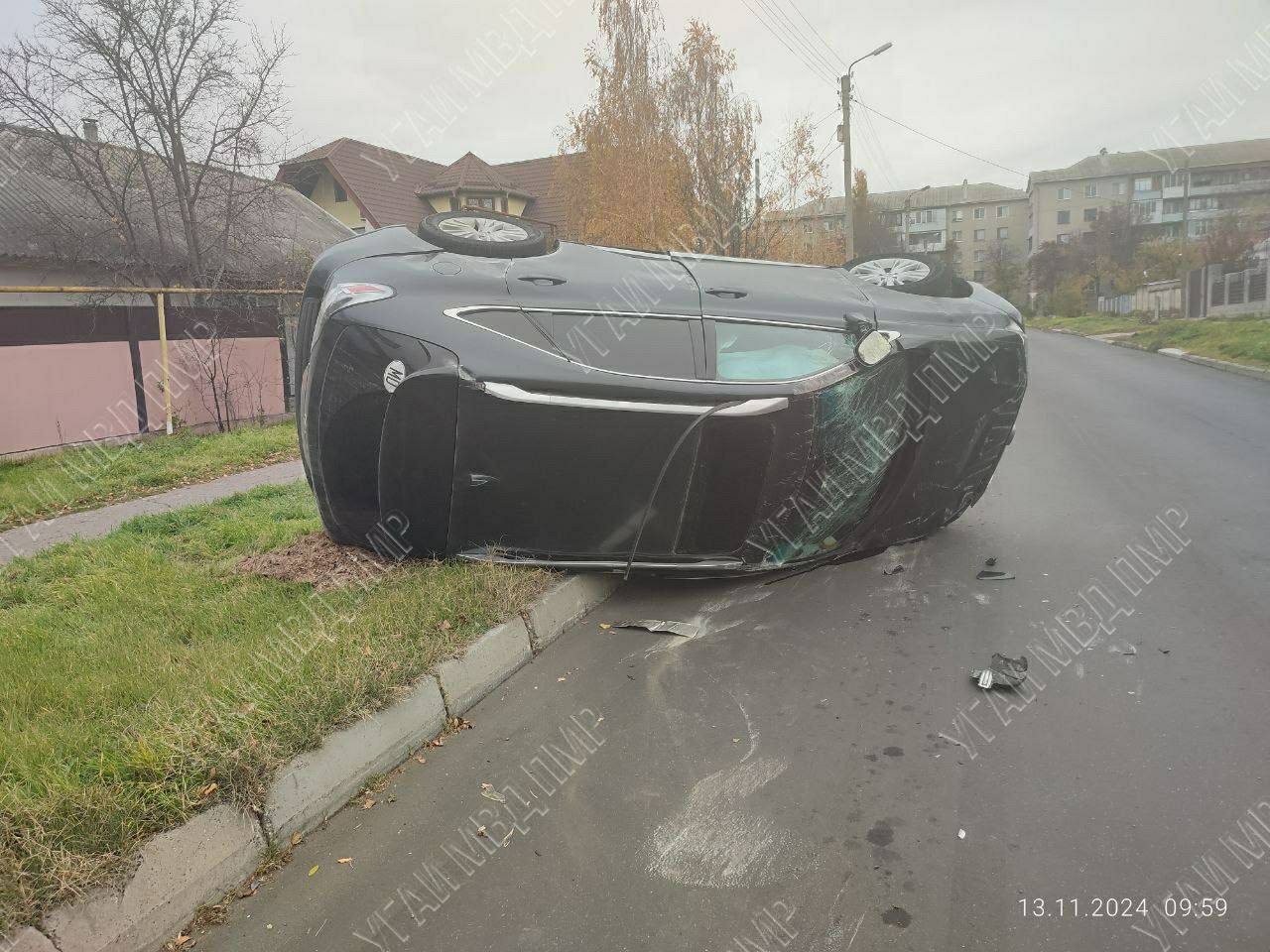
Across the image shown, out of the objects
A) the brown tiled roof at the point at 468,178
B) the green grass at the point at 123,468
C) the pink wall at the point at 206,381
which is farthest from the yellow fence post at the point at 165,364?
the brown tiled roof at the point at 468,178

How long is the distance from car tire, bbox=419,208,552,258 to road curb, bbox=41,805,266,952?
3.00 meters

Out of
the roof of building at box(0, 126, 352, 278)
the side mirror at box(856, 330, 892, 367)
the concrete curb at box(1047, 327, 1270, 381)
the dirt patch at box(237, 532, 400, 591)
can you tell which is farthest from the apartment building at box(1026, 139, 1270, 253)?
the dirt patch at box(237, 532, 400, 591)

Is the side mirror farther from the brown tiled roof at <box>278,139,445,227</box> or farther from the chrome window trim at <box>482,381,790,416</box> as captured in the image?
the brown tiled roof at <box>278,139,445,227</box>

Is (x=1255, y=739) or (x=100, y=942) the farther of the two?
(x=1255, y=739)

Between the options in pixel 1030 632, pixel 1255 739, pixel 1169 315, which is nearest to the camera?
pixel 1255 739

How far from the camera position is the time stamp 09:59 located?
7.27 feet

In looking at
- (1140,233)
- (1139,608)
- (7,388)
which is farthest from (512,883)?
(1140,233)

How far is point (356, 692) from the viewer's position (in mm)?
3137

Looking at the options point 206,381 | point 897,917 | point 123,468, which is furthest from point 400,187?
point 897,917

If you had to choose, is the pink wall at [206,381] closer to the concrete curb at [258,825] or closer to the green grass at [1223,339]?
the concrete curb at [258,825]

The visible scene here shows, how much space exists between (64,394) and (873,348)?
890cm

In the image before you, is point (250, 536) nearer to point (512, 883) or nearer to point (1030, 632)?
point (512, 883)

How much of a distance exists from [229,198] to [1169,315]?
111 feet

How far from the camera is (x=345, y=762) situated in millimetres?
2938
